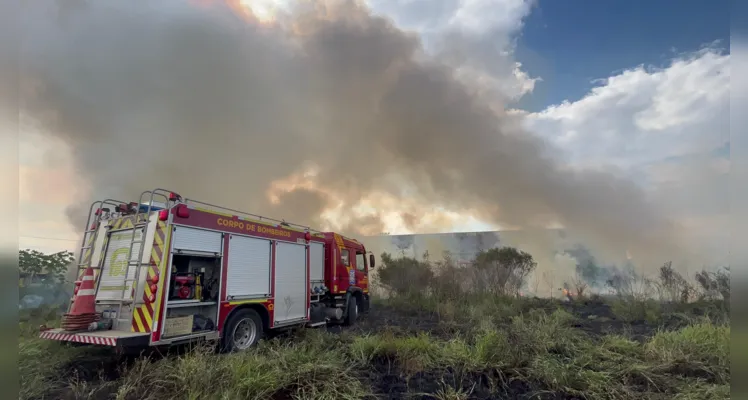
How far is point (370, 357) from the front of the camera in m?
5.84

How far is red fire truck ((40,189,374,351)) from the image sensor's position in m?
6.01

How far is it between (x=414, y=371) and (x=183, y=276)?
170 inches

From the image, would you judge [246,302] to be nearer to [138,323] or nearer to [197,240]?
[197,240]

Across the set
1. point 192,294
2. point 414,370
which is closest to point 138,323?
point 192,294

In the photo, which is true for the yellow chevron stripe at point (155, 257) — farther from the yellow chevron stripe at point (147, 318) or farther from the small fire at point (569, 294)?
the small fire at point (569, 294)

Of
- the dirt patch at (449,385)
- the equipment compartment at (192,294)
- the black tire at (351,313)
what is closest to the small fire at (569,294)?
the black tire at (351,313)

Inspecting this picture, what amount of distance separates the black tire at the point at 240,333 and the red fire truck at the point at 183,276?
0.06 feet

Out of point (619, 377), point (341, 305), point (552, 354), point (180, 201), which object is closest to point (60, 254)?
point (180, 201)

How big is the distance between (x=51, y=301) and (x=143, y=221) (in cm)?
612

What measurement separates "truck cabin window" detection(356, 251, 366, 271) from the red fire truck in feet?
12.7

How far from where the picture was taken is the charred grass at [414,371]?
4.36 m

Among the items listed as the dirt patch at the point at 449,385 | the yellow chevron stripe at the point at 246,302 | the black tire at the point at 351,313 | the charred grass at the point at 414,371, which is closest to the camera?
the charred grass at the point at 414,371

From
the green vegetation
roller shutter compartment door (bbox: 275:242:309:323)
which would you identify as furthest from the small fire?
roller shutter compartment door (bbox: 275:242:309:323)

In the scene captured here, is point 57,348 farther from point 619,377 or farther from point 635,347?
point 635,347
